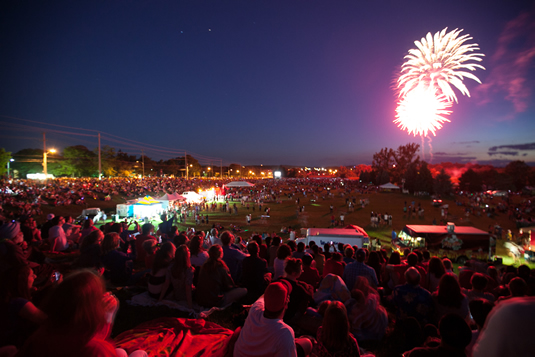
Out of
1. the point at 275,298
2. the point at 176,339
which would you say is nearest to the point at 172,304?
the point at 176,339

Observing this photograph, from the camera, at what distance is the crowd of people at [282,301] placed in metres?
1.36

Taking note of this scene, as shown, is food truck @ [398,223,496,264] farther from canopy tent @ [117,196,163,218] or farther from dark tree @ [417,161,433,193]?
dark tree @ [417,161,433,193]

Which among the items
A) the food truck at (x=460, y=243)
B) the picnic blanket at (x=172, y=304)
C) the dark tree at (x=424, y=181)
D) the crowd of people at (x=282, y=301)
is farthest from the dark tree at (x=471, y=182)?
the picnic blanket at (x=172, y=304)

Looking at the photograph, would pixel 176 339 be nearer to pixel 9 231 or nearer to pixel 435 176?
pixel 9 231

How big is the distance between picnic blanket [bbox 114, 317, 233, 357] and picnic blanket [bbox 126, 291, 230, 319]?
0.53 m

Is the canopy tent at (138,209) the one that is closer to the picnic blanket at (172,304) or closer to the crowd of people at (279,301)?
the crowd of people at (279,301)

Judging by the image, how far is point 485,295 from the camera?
3928mm

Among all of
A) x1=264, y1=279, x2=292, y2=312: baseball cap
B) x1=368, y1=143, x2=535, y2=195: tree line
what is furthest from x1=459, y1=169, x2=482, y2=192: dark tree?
x1=264, y1=279, x2=292, y2=312: baseball cap

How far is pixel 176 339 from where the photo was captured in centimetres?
330

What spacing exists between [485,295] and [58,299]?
5.45 metres

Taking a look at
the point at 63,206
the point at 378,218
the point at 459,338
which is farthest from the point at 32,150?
the point at 459,338

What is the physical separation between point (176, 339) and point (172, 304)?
46.6 inches

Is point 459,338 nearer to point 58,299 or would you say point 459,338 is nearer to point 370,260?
point 58,299

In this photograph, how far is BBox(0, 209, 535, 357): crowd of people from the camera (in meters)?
1.36
